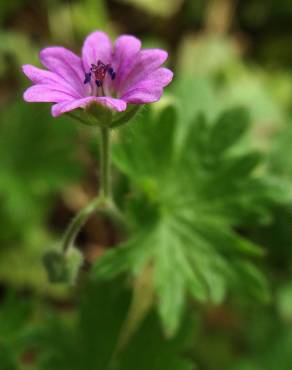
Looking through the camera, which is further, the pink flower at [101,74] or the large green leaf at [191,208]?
the large green leaf at [191,208]

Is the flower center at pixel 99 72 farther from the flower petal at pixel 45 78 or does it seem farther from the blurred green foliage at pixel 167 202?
the blurred green foliage at pixel 167 202

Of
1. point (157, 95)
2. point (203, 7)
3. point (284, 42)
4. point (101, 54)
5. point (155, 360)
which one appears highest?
point (203, 7)

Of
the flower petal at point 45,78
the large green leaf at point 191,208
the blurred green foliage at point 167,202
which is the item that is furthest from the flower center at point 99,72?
the large green leaf at point 191,208

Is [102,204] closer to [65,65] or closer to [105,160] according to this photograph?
[105,160]

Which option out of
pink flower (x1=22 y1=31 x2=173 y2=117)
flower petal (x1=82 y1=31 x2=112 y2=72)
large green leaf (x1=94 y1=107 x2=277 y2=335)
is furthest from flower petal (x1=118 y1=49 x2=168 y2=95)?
large green leaf (x1=94 y1=107 x2=277 y2=335)

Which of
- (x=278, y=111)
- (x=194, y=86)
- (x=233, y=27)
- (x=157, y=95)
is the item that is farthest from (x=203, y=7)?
(x=157, y=95)

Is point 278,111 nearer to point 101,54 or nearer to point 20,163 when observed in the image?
point 20,163

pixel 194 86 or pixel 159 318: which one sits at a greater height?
pixel 194 86

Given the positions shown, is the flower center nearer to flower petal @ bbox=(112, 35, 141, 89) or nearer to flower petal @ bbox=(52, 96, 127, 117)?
flower petal @ bbox=(112, 35, 141, 89)
